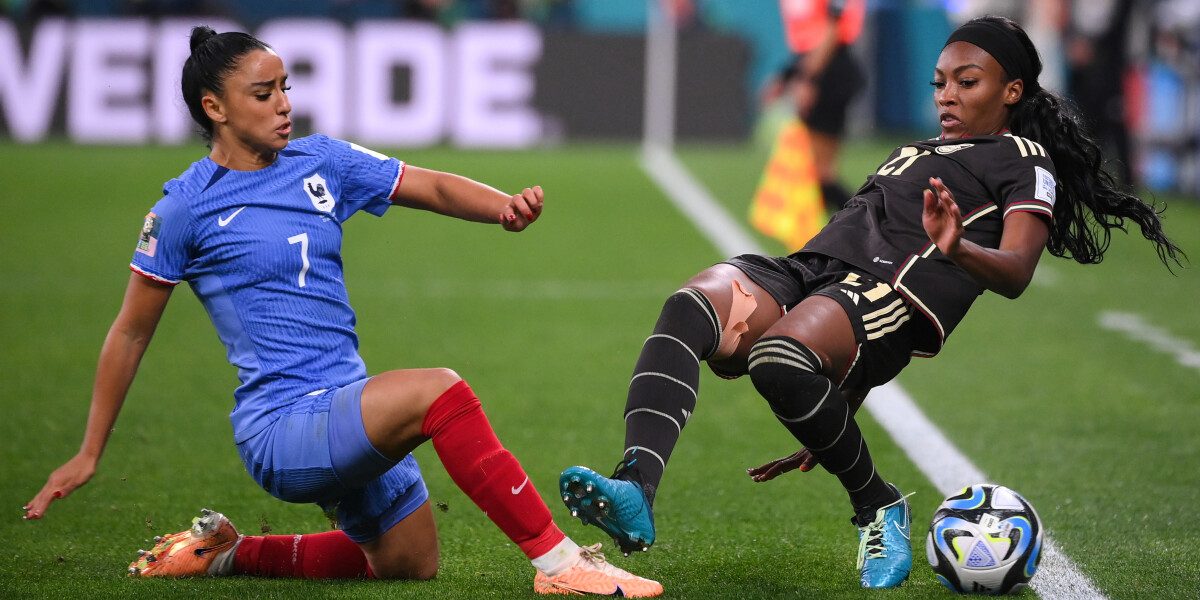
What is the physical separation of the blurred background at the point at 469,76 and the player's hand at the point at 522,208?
41.1ft

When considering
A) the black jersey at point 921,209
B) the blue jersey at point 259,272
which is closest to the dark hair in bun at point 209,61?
the blue jersey at point 259,272

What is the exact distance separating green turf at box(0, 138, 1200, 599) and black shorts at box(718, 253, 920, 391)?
56cm

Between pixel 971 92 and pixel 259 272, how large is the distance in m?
1.94

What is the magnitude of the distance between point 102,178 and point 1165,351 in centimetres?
1017

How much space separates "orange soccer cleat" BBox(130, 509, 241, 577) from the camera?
13.2ft

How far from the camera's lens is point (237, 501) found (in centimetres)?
497

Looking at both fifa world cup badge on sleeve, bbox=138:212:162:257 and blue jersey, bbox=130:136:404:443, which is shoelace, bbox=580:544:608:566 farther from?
fifa world cup badge on sleeve, bbox=138:212:162:257

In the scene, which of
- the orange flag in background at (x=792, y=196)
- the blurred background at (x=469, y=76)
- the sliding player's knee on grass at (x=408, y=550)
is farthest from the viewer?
the blurred background at (x=469, y=76)

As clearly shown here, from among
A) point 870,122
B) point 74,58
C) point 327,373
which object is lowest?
point 870,122

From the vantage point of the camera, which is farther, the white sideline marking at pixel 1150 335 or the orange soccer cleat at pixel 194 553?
the white sideline marking at pixel 1150 335

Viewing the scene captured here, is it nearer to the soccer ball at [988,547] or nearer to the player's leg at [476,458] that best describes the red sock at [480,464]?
the player's leg at [476,458]

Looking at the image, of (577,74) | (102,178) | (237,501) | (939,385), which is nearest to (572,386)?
(939,385)

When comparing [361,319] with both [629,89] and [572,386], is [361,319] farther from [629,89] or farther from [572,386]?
[629,89]

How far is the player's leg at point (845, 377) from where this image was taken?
3.71 m
